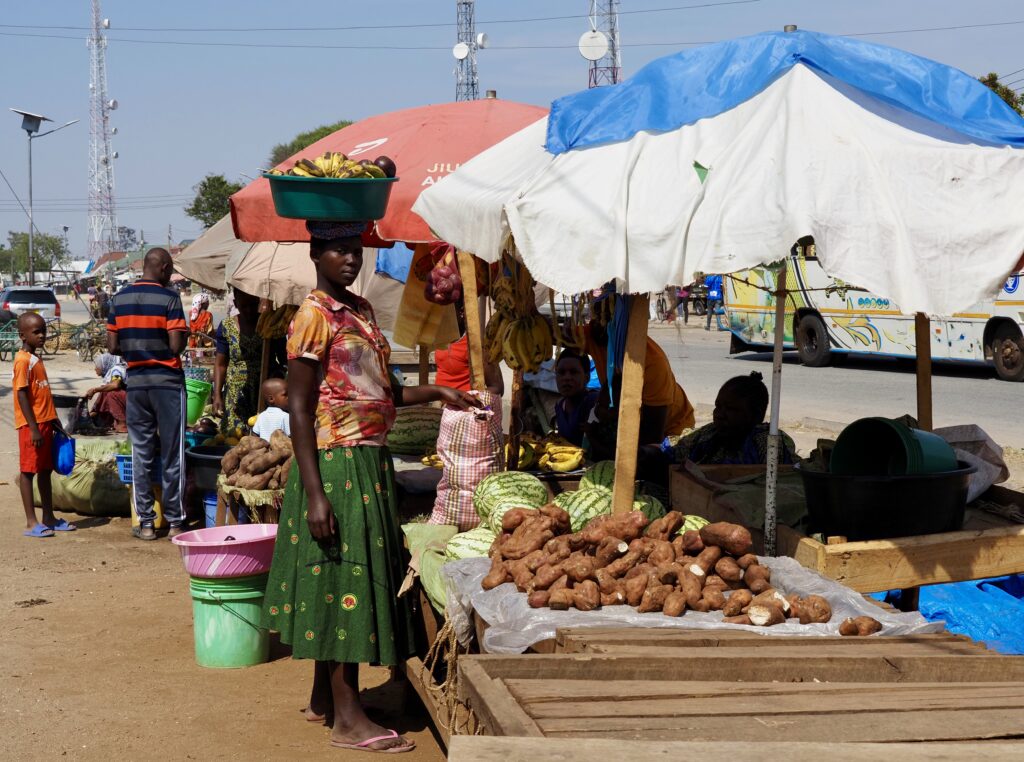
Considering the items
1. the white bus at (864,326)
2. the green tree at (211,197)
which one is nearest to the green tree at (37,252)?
the green tree at (211,197)

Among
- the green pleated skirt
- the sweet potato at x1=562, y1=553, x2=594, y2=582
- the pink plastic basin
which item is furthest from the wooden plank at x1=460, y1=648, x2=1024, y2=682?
the pink plastic basin

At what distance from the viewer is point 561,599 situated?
3.85 m

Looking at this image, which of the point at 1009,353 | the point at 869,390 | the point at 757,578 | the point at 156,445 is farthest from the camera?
the point at 1009,353

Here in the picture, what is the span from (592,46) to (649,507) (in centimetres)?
561

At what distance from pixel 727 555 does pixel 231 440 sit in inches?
226

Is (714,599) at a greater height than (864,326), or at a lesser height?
lesser

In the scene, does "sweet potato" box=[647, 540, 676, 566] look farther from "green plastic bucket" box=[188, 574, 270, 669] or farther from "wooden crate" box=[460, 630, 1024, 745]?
"green plastic bucket" box=[188, 574, 270, 669]

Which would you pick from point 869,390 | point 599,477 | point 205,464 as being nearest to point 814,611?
point 599,477

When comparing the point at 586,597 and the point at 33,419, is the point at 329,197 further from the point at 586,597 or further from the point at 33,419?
the point at 33,419

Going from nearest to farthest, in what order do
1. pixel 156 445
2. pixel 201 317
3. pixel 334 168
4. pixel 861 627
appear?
pixel 861 627 < pixel 334 168 < pixel 156 445 < pixel 201 317

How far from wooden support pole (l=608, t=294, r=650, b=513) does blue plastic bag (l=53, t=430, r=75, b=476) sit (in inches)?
220

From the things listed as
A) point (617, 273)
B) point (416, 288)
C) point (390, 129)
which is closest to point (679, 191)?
point (617, 273)

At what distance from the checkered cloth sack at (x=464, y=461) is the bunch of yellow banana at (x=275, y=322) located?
4362 millimetres

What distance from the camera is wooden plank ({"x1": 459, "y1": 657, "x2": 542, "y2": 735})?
2.60m
